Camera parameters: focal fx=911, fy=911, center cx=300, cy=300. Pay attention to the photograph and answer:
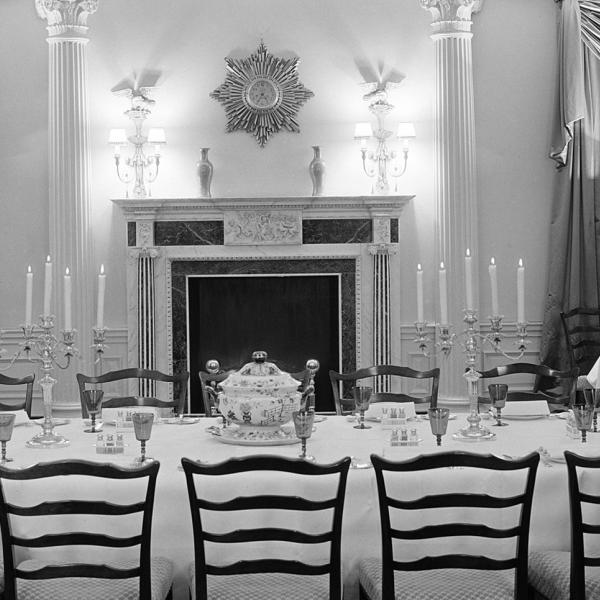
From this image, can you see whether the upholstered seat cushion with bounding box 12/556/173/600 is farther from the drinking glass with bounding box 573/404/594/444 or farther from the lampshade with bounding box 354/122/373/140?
the lampshade with bounding box 354/122/373/140

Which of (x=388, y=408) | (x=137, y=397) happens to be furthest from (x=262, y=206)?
(x=388, y=408)

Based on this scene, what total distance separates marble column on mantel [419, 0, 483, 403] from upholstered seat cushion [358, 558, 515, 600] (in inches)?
149

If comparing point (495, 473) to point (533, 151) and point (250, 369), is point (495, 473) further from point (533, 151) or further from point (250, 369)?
point (533, 151)

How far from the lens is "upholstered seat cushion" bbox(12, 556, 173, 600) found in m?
2.56

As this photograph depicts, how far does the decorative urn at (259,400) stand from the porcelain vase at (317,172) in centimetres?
343

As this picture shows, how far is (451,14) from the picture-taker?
6.48m

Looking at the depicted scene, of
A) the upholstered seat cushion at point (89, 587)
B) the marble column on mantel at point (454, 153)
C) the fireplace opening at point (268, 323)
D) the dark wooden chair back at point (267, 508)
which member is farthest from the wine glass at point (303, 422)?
the fireplace opening at point (268, 323)

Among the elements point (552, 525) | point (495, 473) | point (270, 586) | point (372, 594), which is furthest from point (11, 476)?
point (552, 525)

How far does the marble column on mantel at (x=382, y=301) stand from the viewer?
21.6 ft

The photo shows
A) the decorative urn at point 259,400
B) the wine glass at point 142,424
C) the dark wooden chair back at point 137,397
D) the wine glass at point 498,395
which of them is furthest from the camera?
the dark wooden chair back at point 137,397

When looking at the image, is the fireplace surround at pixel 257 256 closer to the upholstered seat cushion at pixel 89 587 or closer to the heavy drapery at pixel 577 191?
the heavy drapery at pixel 577 191

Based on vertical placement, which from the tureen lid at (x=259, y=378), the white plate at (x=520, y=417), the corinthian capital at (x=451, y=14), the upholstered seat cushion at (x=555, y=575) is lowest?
the upholstered seat cushion at (x=555, y=575)

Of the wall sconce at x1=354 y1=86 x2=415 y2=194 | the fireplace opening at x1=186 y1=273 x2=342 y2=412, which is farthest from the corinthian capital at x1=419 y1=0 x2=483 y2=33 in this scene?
the fireplace opening at x1=186 y1=273 x2=342 y2=412

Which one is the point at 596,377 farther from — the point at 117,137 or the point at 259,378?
the point at 117,137
